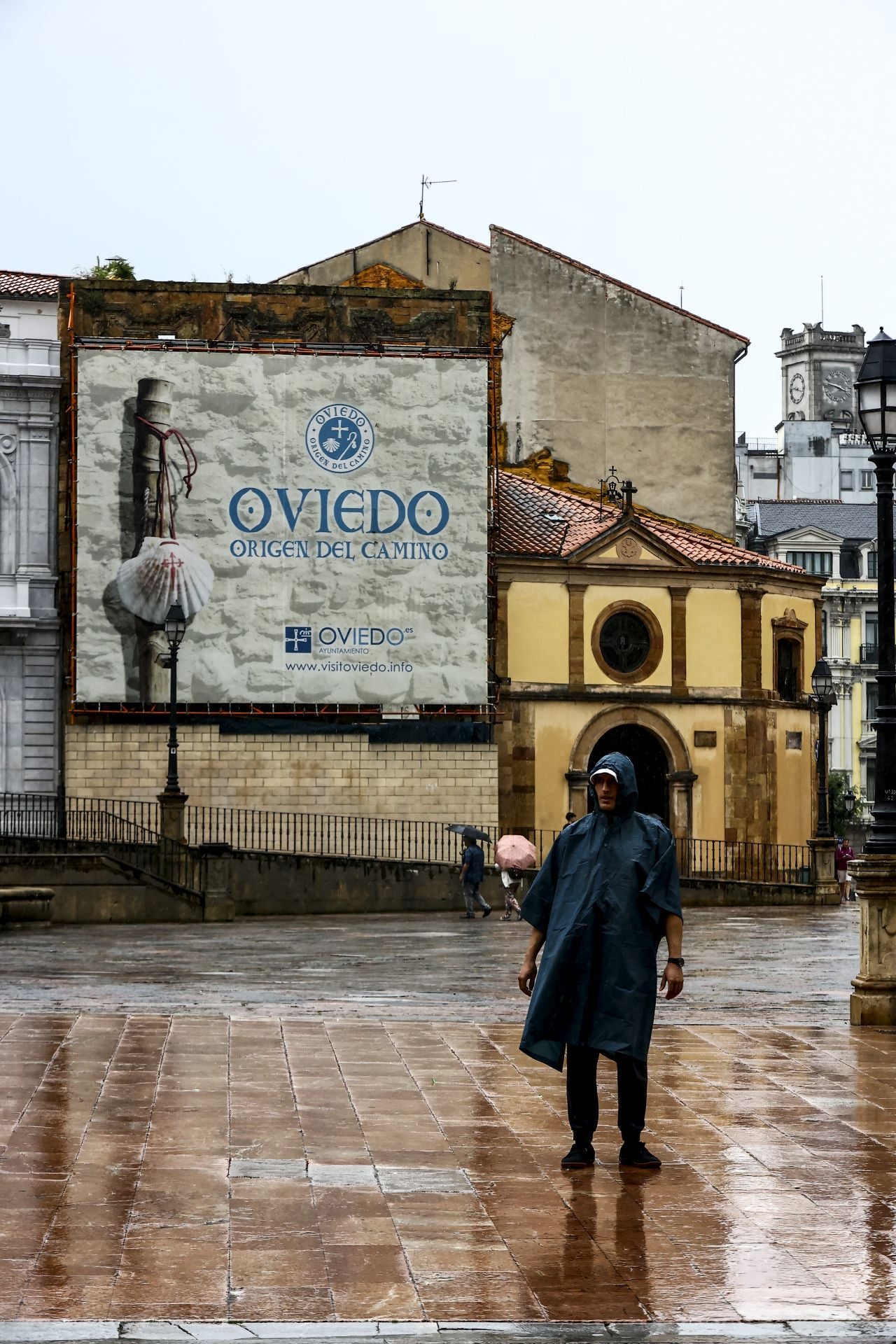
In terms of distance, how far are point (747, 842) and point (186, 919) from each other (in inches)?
619

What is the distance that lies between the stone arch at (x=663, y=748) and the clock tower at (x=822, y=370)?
6701 centimetres

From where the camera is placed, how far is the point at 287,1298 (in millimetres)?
6395

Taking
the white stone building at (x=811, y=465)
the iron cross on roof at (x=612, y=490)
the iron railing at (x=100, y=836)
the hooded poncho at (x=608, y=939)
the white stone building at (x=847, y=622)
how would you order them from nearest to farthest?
1. the hooded poncho at (x=608, y=939)
2. the iron railing at (x=100, y=836)
3. the iron cross on roof at (x=612, y=490)
4. the white stone building at (x=847, y=622)
5. the white stone building at (x=811, y=465)

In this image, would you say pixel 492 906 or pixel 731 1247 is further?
pixel 492 906

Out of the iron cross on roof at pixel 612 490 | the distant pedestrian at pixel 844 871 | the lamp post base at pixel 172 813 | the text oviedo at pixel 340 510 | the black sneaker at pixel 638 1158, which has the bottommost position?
the distant pedestrian at pixel 844 871

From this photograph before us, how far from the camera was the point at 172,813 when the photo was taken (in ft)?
107

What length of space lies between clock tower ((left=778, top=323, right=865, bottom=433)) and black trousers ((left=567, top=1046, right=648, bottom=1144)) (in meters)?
101

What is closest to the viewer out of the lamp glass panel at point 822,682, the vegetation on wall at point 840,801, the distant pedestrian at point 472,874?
the distant pedestrian at point 472,874

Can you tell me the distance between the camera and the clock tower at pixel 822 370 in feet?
356

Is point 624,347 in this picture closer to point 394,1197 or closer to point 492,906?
point 492,906

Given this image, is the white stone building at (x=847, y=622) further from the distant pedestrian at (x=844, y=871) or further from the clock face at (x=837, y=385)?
the distant pedestrian at (x=844, y=871)

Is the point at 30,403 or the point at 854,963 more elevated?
the point at 30,403

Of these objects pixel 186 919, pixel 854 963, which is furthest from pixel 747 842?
pixel 854 963

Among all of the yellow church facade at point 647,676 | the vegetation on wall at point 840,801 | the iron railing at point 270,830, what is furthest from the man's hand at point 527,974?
the vegetation on wall at point 840,801
